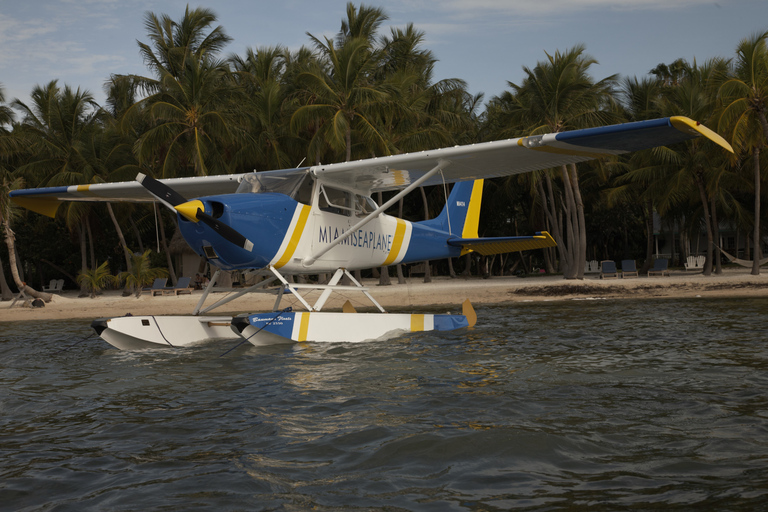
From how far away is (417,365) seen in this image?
22.7ft

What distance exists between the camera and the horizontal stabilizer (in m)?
11.8

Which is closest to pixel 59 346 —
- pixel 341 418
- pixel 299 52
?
pixel 341 418

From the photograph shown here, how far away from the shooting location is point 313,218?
376 inches

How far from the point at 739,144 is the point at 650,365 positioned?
60.9 ft

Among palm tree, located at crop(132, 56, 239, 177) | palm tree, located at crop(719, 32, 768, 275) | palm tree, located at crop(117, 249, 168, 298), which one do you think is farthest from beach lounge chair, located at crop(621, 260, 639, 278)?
palm tree, located at crop(117, 249, 168, 298)

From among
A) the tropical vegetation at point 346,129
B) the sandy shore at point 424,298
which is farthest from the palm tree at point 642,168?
→ the sandy shore at point 424,298

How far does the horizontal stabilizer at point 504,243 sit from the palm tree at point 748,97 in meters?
13.4

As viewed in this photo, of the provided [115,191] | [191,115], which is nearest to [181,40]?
[191,115]

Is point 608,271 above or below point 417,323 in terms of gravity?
above

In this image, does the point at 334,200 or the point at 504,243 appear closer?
the point at 334,200

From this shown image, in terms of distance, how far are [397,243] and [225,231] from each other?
15.2ft

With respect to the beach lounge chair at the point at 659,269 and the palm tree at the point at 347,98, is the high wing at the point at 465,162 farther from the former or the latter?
the beach lounge chair at the point at 659,269

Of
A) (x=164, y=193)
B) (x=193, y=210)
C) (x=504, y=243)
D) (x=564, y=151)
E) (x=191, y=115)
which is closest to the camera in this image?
(x=193, y=210)

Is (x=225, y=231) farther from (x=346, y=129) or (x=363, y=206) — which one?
(x=346, y=129)
